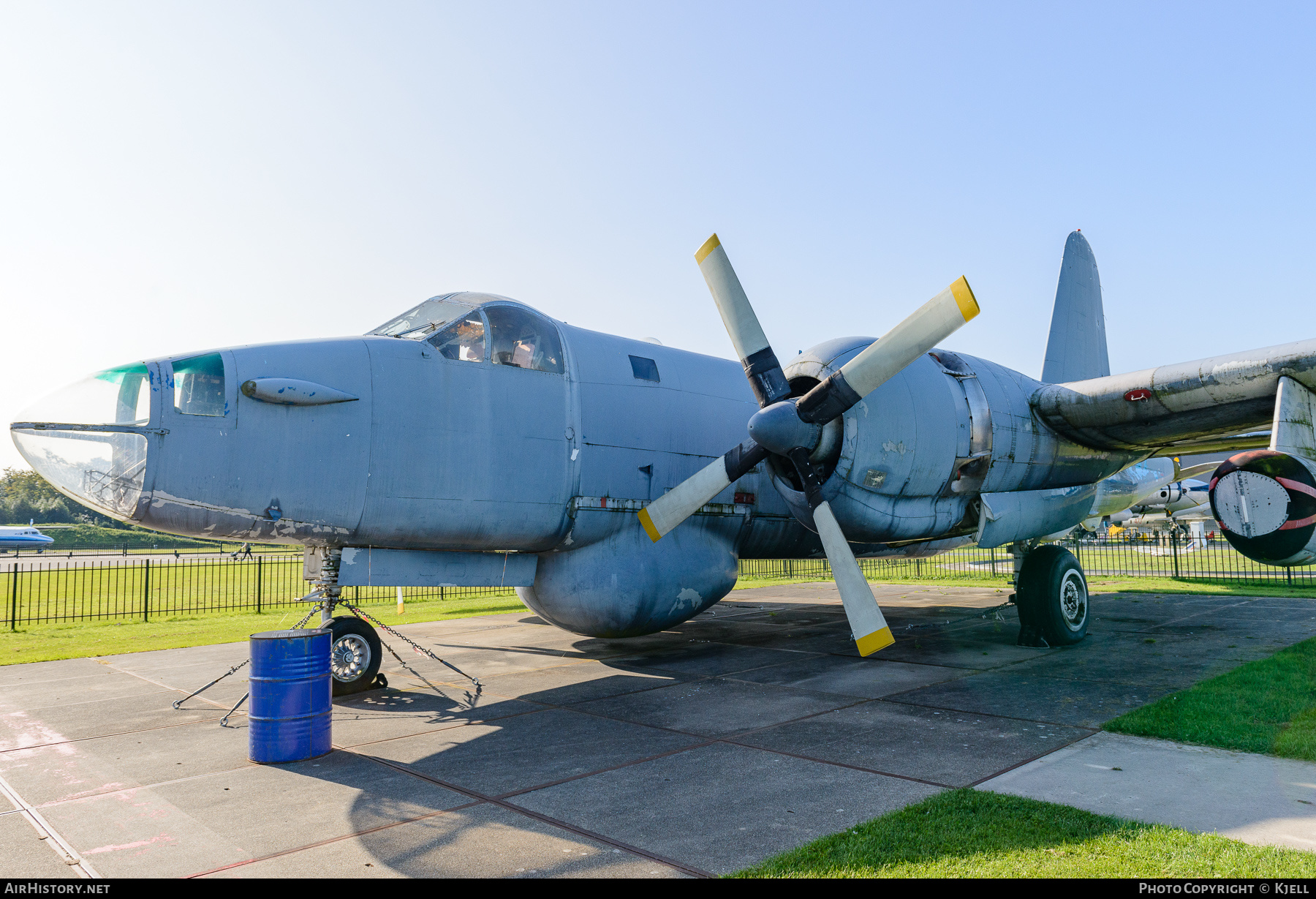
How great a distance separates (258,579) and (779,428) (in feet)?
56.2

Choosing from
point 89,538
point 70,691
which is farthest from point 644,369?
point 89,538

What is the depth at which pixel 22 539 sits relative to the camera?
2293 inches

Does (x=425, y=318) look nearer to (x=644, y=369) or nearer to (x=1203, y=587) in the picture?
(x=644, y=369)

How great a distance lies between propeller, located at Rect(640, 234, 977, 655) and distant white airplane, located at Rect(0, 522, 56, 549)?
68.8 meters

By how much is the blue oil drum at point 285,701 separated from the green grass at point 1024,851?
4063 millimetres

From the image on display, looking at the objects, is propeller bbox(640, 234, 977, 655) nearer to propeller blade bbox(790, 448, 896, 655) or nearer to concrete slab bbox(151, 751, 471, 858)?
propeller blade bbox(790, 448, 896, 655)

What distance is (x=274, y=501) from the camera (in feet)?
23.9

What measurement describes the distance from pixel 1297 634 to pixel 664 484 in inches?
413

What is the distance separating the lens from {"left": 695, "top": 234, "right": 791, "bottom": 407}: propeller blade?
9039 mm

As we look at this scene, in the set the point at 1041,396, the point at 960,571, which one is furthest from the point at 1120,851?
the point at 960,571

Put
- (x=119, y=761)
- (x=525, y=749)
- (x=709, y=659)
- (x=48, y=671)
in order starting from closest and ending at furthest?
(x=119, y=761) → (x=525, y=749) → (x=48, y=671) → (x=709, y=659)

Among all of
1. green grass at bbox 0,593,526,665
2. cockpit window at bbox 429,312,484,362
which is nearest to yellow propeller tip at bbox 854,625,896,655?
Answer: cockpit window at bbox 429,312,484,362
